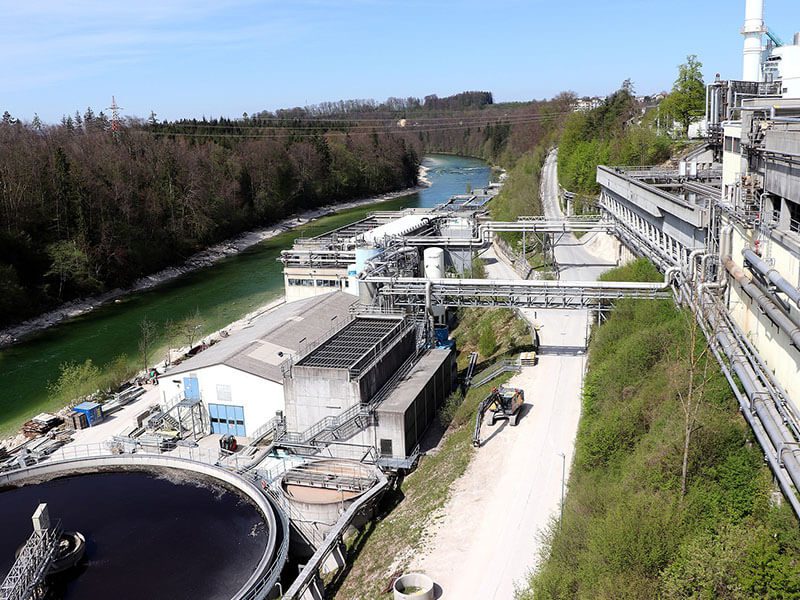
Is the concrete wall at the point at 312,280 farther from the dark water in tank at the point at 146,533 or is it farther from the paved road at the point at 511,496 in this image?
the dark water in tank at the point at 146,533

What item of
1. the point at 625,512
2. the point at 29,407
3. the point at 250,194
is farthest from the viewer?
the point at 250,194

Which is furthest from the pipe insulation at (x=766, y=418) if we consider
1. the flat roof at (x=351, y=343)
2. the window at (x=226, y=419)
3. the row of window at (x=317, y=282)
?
the row of window at (x=317, y=282)

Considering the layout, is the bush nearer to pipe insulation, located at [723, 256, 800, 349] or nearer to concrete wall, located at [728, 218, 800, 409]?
pipe insulation, located at [723, 256, 800, 349]

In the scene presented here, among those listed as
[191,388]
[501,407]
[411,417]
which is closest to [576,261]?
[501,407]

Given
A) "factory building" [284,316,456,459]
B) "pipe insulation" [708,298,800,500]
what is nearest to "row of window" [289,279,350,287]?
"factory building" [284,316,456,459]

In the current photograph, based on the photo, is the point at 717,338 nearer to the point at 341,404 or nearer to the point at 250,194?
the point at 341,404

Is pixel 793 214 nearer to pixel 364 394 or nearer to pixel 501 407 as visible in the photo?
pixel 501 407

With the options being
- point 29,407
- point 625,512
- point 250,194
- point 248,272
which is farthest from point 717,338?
point 250,194
